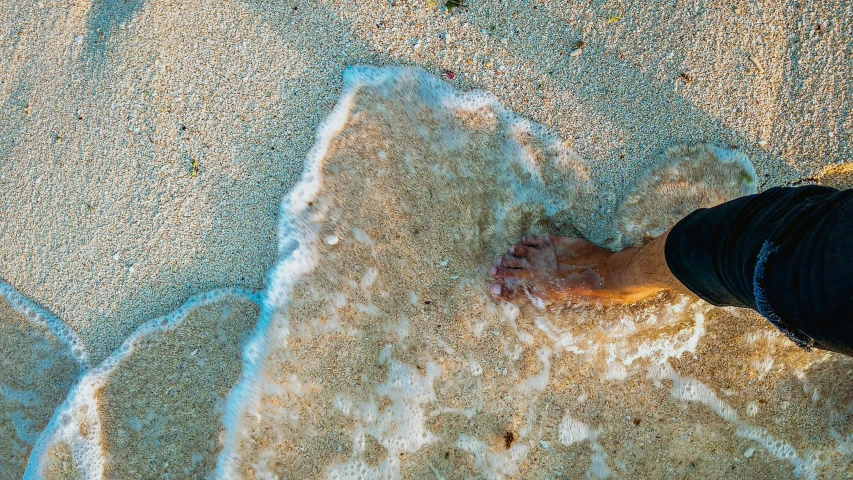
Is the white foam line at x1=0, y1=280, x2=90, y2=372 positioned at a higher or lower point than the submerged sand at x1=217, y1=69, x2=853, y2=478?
lower

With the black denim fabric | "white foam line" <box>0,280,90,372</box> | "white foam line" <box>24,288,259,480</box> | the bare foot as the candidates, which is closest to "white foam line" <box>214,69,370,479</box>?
"white foam line" <box>24,288,259,480</box>

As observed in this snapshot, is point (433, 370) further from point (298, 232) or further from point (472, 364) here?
point (298, 232)

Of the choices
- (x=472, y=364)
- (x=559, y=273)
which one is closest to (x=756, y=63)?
(x=559, y=273)

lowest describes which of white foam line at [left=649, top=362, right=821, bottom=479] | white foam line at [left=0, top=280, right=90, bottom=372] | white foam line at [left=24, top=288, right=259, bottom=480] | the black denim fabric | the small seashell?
white foam line at [left=24, top=288, right=259, bottom=480]

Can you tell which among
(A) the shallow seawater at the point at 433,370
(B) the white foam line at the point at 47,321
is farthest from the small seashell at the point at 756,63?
(B) the white foam line at the point at 47,321

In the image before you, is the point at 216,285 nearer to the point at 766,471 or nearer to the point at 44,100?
the point at 44,100

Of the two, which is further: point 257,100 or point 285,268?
point 285,268

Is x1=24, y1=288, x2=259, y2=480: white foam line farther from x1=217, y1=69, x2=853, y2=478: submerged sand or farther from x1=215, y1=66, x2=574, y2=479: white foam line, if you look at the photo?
x1=217, y1=69, x2=853, y2=478: submerged sand
